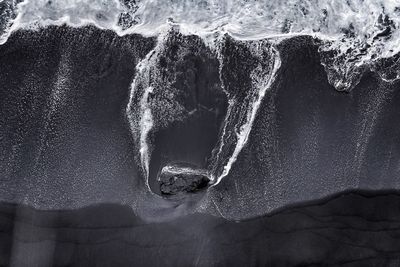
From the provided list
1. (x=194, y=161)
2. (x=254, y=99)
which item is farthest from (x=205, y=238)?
(x=254, y=99)

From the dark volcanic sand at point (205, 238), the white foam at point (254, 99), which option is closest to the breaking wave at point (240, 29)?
the white foam at point (254, 99)

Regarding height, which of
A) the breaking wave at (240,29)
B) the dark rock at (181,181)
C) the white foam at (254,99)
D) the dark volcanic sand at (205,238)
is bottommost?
the dark volcanic sand at (205,238)

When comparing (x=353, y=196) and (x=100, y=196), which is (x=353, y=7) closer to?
(x=353, y=196)

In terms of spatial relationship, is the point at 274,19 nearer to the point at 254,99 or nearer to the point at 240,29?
the point at 240,29

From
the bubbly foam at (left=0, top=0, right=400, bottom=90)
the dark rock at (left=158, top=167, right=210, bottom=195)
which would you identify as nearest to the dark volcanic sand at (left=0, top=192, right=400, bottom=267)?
the dark rock at (left=158, top=167, right=210, bottom=195)

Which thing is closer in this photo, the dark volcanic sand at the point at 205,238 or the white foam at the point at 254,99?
the dark volcanic sand at the point at 205,238

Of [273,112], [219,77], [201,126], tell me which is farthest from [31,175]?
[273,112]

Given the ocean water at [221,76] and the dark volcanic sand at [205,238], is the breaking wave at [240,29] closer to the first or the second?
the ocean water at [221,76]

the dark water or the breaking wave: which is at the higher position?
the breaking wave

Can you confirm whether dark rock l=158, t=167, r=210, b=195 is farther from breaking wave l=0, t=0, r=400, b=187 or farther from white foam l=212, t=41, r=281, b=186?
white foam l=212, t=41, r=281, b=186
